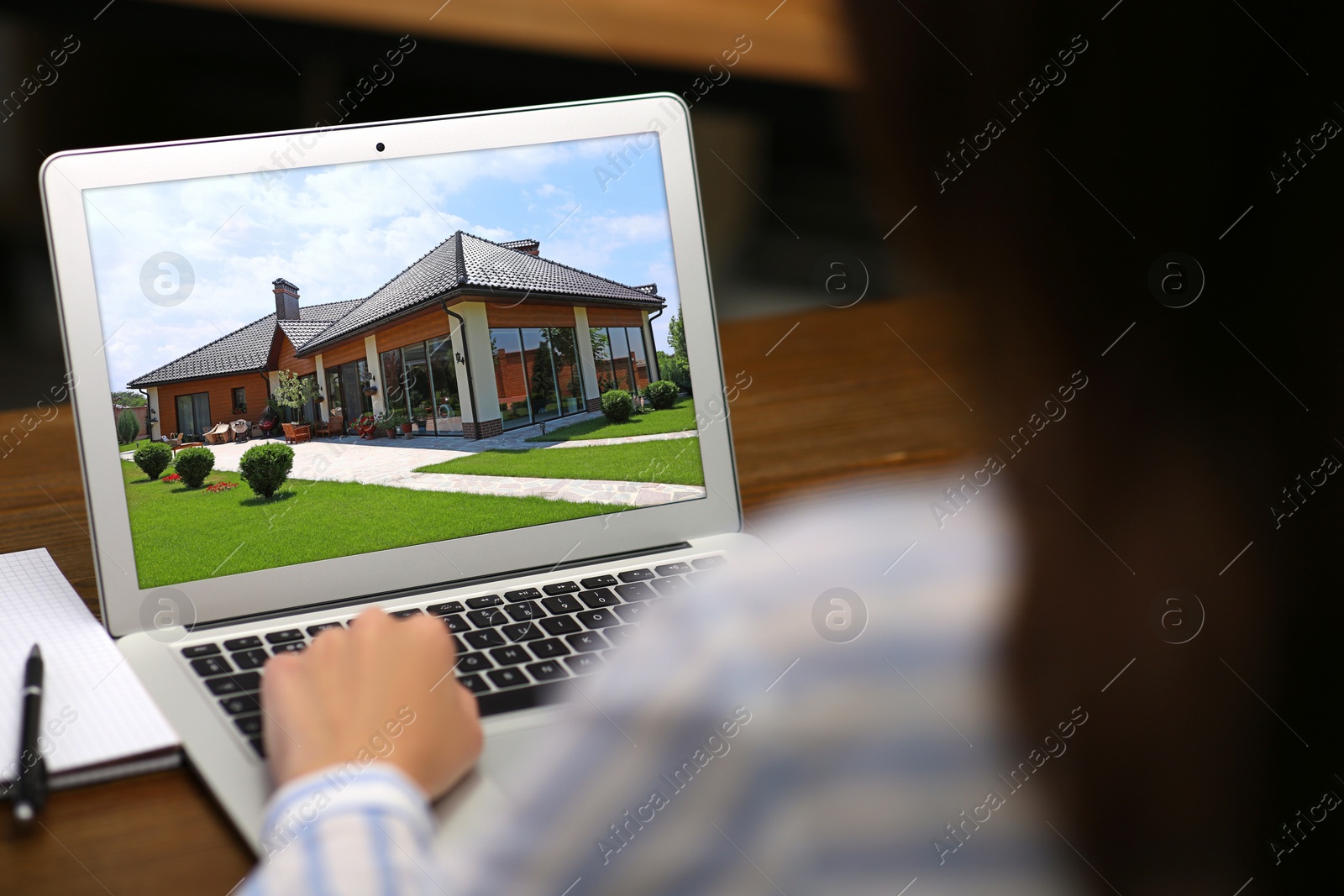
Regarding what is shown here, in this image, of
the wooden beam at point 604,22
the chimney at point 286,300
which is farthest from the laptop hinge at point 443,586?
the wooden beam at point 604,22

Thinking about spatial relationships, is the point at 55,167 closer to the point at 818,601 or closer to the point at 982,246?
the point at 818,601

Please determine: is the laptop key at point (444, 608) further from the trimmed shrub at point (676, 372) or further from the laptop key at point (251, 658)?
the trimmed shrub at point (676, 372)

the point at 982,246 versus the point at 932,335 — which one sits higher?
the point at 982,246

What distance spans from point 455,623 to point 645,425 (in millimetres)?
272

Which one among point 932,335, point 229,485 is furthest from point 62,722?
point 932,335

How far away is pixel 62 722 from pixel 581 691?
1.07ft

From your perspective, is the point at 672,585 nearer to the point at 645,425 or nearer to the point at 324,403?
the point at 645,425

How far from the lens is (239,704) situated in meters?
0.46

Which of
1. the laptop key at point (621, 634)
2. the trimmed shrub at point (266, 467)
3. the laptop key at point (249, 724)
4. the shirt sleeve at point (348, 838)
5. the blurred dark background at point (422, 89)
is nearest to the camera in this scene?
the shirt sleeve at point (348, 838)

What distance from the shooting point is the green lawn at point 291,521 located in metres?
0.60

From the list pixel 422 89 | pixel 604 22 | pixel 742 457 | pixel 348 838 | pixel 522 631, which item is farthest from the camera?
pixel 422 89

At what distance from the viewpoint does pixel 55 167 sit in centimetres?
59

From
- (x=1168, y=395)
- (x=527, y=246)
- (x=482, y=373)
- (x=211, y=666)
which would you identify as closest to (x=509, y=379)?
(x=482, y=373)

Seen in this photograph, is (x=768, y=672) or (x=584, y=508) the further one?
(x=584, y=508)
